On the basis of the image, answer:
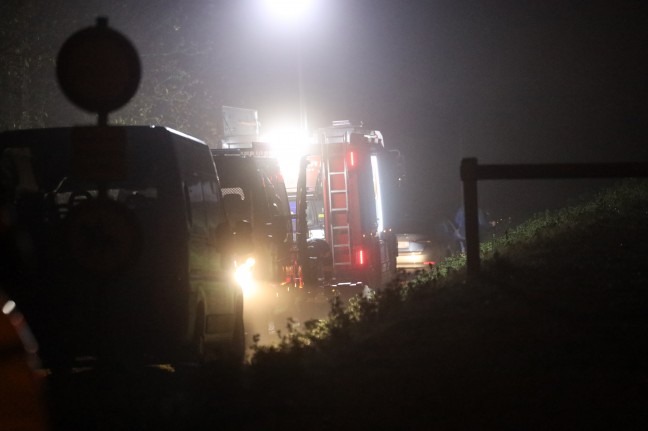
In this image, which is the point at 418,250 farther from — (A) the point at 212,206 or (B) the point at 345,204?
(A) the point at 212,206

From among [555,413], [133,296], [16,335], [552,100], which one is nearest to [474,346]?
[555,413]

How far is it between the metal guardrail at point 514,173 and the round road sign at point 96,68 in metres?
4.03

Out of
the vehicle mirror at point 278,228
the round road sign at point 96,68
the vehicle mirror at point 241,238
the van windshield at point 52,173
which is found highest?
the round road sign at point 96,68

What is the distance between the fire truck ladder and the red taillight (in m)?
0.16

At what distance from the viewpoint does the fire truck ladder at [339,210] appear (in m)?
21.6

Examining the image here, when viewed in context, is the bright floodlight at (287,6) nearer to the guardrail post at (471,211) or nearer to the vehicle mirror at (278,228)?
the vehicle mirror at (278,228)

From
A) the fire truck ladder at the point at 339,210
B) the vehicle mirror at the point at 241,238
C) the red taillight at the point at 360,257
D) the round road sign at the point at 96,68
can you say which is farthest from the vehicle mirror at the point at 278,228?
the round road sign at the point at 96,68

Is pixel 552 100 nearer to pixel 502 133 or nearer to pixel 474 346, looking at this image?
pixel 502 133

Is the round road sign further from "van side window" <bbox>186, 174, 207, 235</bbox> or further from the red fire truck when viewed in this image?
the red fire truck

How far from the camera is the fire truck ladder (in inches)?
851

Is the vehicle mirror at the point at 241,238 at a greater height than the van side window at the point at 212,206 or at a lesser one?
lesser

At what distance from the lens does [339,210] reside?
2169cm

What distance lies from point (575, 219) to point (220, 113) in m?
21.0

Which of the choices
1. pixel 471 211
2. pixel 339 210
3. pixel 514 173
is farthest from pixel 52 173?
pixel 339 210
